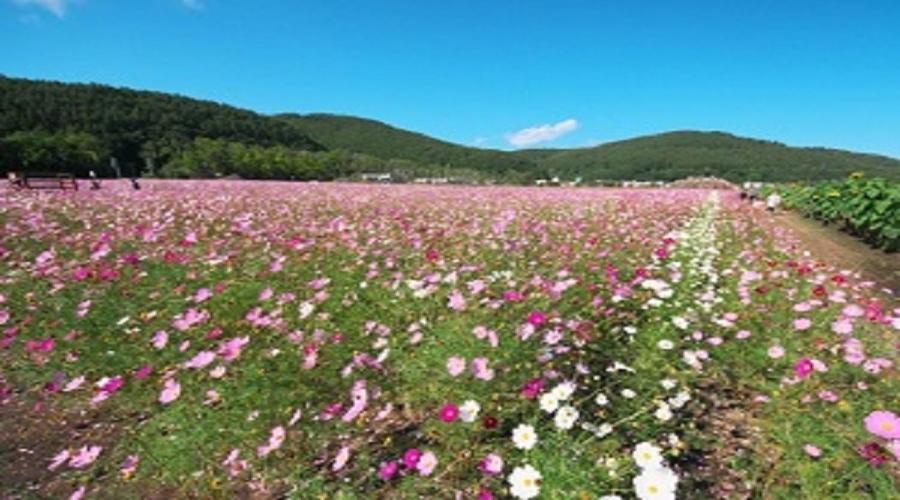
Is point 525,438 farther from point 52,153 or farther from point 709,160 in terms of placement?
point 709,160

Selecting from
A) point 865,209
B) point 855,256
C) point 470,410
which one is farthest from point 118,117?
point 470,410

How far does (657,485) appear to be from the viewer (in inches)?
79.1

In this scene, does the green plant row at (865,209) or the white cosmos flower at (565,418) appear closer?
the white cosmos flower at (565,418)

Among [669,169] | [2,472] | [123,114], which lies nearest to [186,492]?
[2,472]

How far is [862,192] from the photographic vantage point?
13609 mm

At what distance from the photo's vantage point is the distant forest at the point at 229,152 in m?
62.5

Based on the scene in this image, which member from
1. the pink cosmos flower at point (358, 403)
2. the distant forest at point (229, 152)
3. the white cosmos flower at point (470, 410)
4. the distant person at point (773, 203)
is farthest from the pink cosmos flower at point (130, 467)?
the distant forest at point (229, 152)

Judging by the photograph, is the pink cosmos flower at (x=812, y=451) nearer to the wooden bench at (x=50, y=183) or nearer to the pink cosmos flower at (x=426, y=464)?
the pink cosmos flower at (x=426, y=464)

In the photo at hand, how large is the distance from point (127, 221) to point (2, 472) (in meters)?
7.37

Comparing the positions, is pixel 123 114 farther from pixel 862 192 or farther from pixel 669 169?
pixel 669 169

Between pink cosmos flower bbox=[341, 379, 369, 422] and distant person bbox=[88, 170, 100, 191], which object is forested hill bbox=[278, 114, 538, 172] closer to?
distant person bbox=[88, 170, 100, 191]

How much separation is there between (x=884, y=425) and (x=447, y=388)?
6.62 ft

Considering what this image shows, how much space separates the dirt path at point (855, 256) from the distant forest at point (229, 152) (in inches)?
1656

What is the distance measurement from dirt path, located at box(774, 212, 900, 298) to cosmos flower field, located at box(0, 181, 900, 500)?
189 inches
